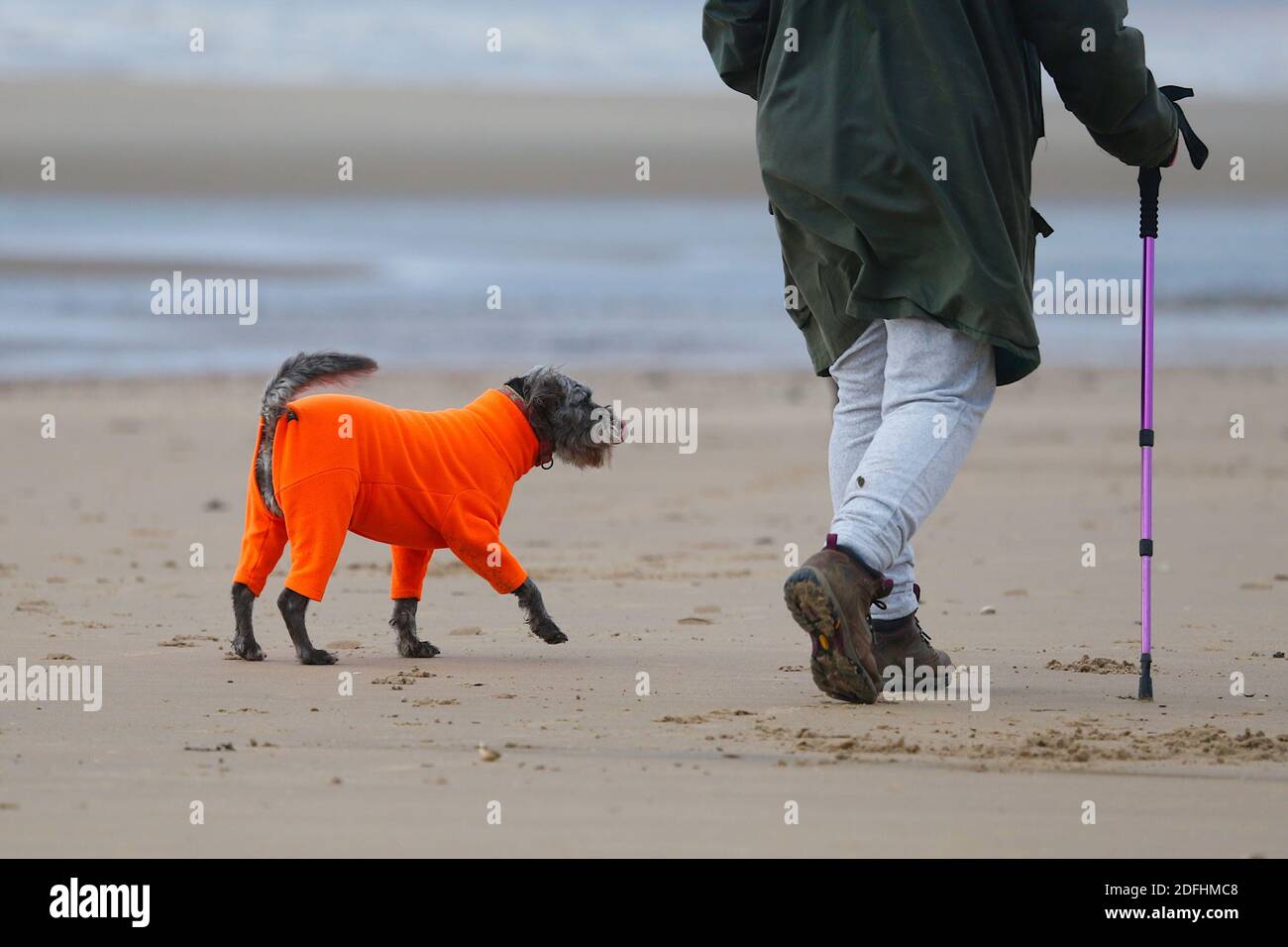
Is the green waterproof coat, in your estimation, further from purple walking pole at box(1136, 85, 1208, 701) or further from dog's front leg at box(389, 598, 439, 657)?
dog's front leg at box(389, 598, 439, 657)

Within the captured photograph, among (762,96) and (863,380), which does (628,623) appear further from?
(762,96)

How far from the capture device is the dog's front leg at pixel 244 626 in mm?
5711

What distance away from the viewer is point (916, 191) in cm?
447

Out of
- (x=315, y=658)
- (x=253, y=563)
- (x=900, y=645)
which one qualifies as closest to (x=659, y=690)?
(x=900, y=645)

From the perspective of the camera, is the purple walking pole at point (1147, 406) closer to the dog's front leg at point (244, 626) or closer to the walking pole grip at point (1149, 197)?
the walking pole grip at point (1149, 197)

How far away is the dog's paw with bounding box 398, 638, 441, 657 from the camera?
19.3ft

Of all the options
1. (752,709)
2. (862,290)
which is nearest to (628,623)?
(752,709)

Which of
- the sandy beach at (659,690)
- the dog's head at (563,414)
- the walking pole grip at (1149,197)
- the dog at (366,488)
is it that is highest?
the walking pole grip at (1149,197)

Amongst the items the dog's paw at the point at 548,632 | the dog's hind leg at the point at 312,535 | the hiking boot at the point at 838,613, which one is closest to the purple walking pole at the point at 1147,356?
the hiking boot at the point at 838,613

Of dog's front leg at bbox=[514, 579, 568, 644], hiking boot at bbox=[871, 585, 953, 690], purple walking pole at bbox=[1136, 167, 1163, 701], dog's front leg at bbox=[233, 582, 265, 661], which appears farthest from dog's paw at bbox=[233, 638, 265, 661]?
purple walking pole at bbox=[1136, 167, 1163, 701]

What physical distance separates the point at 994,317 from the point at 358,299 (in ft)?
80.0

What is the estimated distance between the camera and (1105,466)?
11836 mm

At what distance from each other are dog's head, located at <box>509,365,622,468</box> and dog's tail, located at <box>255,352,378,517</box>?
0.67 metres

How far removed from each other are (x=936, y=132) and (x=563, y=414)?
2145 mm
